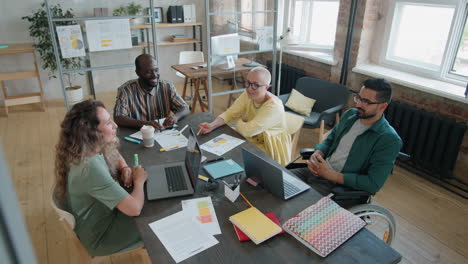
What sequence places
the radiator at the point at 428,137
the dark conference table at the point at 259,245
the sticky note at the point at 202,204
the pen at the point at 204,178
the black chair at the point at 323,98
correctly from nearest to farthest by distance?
the dark conference table at the point at 259,245 < the sticky note at the point at 202,204 < the pen at the point at 204,178 < the radiator at the point at 428,137 < the black chair at the point at 323,98

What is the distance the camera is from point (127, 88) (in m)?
2.80

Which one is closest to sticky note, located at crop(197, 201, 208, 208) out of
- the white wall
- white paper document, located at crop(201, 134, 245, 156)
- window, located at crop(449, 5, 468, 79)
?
white paper document, located at crop(201, 134, 245, 156)

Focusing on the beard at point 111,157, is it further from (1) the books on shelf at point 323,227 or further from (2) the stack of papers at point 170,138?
(1) the books on shelf at point 323,227

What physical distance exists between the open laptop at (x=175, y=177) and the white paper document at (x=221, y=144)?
29 centimetres

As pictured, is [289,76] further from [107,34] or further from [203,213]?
[203,213]

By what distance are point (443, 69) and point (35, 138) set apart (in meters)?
4.89

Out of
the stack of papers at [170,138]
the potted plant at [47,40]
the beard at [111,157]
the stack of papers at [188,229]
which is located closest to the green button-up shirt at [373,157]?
the stack of papers at [188,229]

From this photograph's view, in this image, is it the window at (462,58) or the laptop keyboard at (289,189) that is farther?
the window at (462,58)

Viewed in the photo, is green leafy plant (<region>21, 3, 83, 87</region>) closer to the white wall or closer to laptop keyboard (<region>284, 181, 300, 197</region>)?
the white wall

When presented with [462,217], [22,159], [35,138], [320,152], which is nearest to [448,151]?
[462,217]

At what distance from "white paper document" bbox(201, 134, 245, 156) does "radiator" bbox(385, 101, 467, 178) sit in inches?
81.5

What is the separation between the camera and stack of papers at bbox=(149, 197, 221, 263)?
142 centimetres

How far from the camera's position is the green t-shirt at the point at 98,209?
1.58 metres

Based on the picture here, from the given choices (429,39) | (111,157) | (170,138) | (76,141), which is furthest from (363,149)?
(429,39)
